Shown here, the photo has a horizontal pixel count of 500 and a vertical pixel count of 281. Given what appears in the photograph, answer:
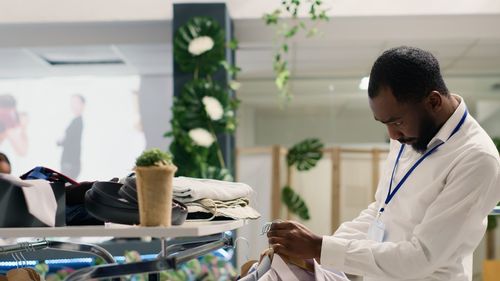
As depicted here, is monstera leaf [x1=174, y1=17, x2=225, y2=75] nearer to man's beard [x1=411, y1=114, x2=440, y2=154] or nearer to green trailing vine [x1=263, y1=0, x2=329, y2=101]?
green trailing vine [x1=263, y1=0, x2=329, y2=101]

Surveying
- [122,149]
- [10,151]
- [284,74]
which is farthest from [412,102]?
[10,151]

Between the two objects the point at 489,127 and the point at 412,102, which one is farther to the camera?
the point at 489,127

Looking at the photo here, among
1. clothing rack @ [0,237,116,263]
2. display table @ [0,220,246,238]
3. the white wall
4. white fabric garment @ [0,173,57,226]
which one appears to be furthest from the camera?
the white wall

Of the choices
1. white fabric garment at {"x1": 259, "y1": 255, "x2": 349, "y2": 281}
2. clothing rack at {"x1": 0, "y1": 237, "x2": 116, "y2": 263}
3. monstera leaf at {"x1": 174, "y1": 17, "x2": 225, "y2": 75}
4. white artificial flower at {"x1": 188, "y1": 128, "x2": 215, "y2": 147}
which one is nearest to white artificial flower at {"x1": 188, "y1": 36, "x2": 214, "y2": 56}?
monstera leaf at {"x1": 174, "y1": 17, "x2": 225, "y2": 75}

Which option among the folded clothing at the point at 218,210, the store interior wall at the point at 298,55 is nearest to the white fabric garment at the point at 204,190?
the folded clothing at the point at 218,210

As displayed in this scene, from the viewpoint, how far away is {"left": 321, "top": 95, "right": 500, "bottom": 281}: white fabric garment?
1804mm

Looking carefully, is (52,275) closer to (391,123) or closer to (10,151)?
(391,123)

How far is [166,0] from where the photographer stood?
6.25m

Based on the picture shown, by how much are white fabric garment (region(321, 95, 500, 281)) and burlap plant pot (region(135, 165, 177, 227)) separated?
563 mm

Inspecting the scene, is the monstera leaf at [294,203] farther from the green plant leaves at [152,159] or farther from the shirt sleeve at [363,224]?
the green plant leaves at [152,159]

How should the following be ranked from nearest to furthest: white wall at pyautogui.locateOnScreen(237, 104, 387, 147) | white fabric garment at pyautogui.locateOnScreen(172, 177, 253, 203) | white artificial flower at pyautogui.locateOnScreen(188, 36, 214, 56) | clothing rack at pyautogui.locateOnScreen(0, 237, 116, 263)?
1. white fabric garment at pyautogui.locateOnScreen(172, 177, 253, 203)
2. clothing rack at pyautogui.locateOnScreen(0, 237, 116, 263)
3. white artificial flower at pyautogui.locateOnScreen(188, 36, 214, 56)
4. white wall at pyautogui.locateOnScreen(237, 104, 387, 147)

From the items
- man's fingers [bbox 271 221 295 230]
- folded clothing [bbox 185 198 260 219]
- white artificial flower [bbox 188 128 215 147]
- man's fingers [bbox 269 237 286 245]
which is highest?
white artificial flower [bbox 188 128 215 147]

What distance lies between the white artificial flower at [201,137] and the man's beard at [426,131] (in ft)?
13.1

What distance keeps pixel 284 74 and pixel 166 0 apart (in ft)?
4.05
